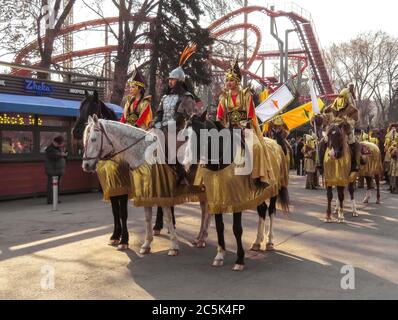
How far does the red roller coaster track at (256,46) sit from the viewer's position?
21.9 meters

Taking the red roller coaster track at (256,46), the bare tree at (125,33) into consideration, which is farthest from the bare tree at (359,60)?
the bare tree at (125,33)

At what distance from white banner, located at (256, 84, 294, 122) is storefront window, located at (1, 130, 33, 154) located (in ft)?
24.0

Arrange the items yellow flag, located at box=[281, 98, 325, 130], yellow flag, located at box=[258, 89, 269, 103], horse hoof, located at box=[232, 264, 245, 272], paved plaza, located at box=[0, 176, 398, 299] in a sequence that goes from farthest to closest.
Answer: yellow flag, located at box=[281, 98, 325, 130] → yellow flag, located at box=[258, 89, 269, 103] → horse hoof, located at box=[232, 264, 245, 272] → paved plaza, located at box=[0, 176, 398, 299]

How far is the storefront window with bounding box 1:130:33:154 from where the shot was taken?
12.9 meters

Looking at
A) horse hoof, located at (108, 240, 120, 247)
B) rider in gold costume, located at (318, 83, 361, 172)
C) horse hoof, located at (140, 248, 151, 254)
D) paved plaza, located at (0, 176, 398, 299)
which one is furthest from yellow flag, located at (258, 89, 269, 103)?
horse hoof, located at (140, 248, 151, 254)

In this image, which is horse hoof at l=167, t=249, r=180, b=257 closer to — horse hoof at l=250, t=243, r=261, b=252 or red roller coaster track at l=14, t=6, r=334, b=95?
horse hoof at l=250, t=243, r=261, b=252

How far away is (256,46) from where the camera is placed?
32594 millimetres

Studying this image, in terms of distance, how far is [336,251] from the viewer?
284 inches

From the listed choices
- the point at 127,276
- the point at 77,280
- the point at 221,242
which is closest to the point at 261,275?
the point at 221,242

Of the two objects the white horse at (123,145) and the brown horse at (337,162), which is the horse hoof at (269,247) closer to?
the white horse at (123,145)

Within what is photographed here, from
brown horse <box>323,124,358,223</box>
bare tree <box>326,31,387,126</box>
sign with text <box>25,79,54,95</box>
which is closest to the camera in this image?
brown horse <box>323,124,358,223</box>

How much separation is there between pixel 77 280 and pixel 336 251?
4.18 m

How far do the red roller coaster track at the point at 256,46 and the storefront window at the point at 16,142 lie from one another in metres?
8.87

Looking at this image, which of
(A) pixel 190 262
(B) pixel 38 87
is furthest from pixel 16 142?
(A) pixel 190 262
